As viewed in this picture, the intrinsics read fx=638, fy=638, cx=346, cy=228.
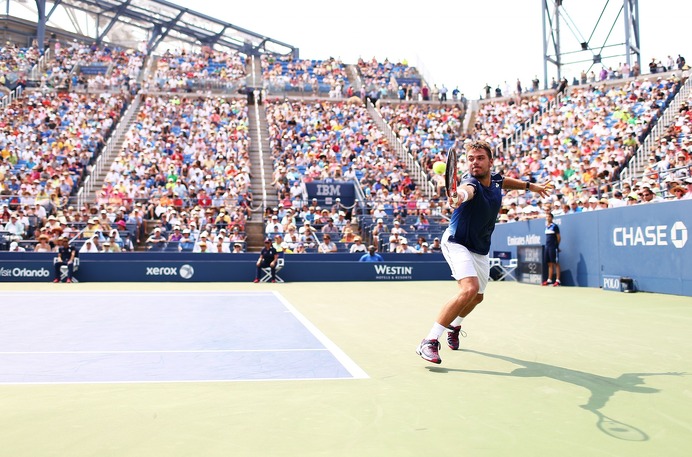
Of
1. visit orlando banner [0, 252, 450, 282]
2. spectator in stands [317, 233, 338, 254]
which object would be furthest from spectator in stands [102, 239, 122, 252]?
spectator in stands [317, 233, 338, 254]

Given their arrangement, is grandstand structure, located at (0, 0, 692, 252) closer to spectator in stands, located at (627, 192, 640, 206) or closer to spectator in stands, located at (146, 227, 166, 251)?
spectator in stands, located at (146, 227, 166, 251)

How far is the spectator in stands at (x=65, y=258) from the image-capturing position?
18562 millimetres

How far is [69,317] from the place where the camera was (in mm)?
9539

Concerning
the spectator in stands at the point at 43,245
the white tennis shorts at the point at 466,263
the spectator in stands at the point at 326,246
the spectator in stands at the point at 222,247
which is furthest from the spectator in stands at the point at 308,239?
the white tennis shorts at the point at 466,263

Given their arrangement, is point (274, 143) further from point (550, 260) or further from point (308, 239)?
point (550, 260)

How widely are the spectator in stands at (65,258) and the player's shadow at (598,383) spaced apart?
1554 cm

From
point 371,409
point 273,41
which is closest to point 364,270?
point 371,409

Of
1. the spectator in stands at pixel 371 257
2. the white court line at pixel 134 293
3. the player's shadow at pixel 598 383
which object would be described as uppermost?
the player's shadow at pixel 598 383

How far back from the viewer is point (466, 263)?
5785 millimetres

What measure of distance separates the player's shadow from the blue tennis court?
4.76 feet

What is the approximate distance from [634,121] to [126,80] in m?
28.6

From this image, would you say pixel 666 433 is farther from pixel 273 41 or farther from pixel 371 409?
pixel 273 41

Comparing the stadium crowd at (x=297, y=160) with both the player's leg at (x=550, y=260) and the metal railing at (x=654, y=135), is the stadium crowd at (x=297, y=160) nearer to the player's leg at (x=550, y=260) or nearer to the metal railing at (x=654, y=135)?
the metal railing at (x=654, y=135)

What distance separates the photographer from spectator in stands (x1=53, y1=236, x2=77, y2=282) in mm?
18562
